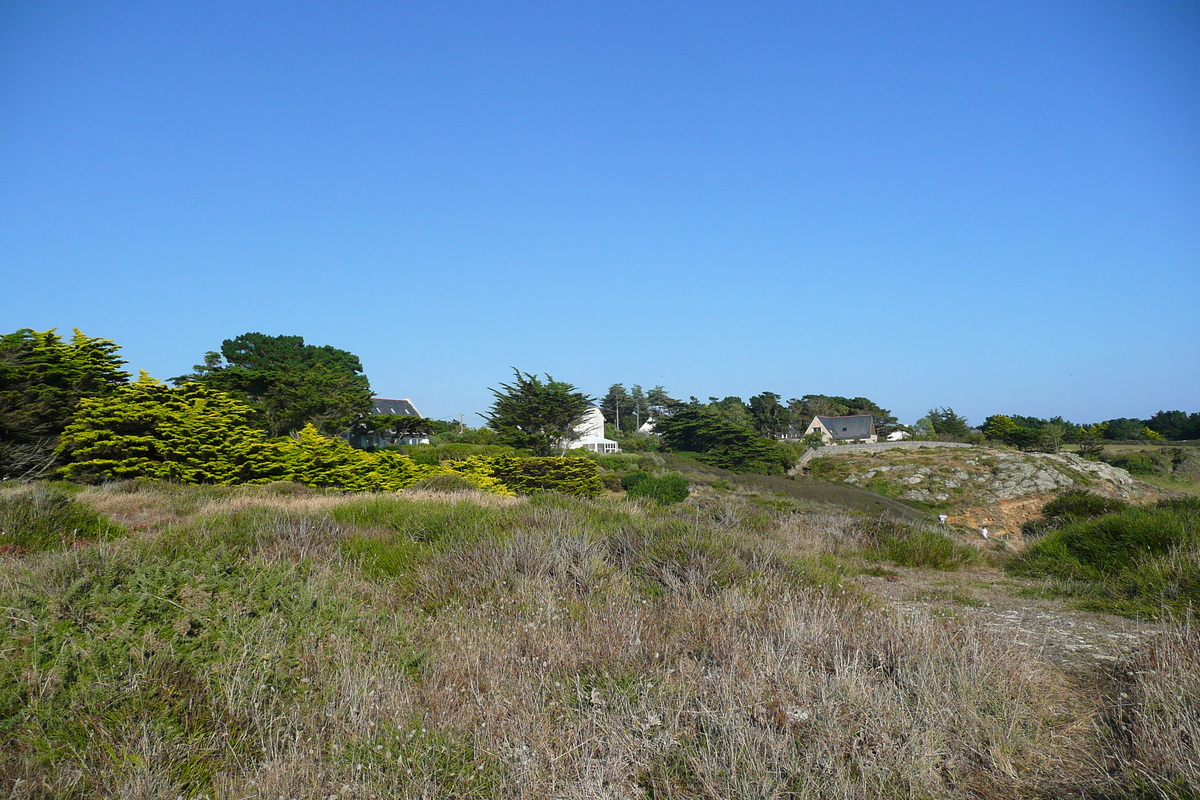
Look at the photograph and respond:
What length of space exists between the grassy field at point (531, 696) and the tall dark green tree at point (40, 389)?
16.4 metres

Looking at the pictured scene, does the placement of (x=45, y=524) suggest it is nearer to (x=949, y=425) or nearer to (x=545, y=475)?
(x=545, y=475)

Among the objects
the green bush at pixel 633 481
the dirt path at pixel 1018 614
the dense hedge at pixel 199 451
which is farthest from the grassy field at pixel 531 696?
the green bush at pixel 633 481

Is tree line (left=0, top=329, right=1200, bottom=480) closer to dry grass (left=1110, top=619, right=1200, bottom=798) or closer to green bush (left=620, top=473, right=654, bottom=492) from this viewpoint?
green bush (left=620, top=473, right=654, bottom=492)

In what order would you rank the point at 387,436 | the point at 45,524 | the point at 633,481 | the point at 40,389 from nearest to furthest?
1. the point at 45,524
2. the point at 40,389
3. the point at 633,481
4. the point at 387,436

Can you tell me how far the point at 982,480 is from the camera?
35.5 meters

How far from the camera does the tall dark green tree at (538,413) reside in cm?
3406

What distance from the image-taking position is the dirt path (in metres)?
4.86

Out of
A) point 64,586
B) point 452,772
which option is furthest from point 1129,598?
point 64,586

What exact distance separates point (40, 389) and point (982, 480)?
40.2 m

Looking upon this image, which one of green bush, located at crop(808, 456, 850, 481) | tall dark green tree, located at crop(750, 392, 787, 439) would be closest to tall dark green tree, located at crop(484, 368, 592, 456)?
green bush, located at crop(808, 456, 850, 481)

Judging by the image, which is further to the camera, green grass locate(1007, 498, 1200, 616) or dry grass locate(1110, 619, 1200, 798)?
green grass locate(1007, 498, 1200, 616)

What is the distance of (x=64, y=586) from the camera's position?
14.1 feet

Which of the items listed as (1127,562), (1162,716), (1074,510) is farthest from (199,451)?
(1074,510)

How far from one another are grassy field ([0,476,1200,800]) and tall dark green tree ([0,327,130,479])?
16.4 m
